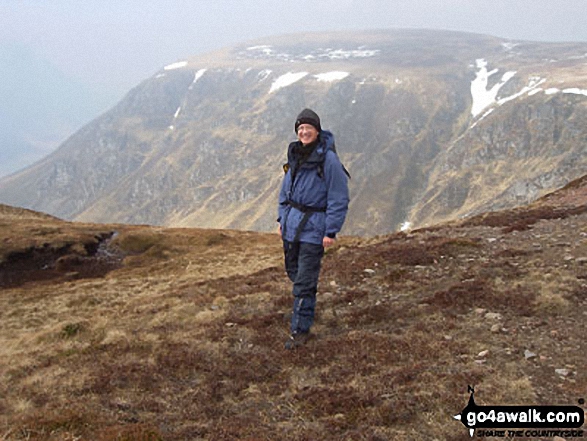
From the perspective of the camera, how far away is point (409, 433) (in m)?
6.66

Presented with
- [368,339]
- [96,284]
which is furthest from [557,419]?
[96,284]

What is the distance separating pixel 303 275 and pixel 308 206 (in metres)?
1.72

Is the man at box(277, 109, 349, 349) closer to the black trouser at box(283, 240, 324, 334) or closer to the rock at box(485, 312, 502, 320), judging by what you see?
the black trouser at box(283, 240, 324, 334)

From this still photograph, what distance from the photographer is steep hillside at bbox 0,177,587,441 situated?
734 centimetres

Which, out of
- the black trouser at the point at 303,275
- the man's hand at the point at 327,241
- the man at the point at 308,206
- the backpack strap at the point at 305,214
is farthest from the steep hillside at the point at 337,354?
the backpack strap at the point at 305,214

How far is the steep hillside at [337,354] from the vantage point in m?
7.34

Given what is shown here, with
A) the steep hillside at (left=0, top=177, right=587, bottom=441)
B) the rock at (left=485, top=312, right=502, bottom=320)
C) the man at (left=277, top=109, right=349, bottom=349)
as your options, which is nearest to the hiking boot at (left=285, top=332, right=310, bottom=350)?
the man at (left=277, top=109, right=349, bottom=349)

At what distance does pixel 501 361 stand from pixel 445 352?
1.11m

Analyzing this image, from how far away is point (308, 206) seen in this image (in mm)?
10672

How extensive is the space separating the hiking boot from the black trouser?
11cm

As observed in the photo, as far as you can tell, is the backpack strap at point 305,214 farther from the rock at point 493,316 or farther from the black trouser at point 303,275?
the rock at point 493,316

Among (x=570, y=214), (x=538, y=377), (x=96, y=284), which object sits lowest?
(x=96, y=284)

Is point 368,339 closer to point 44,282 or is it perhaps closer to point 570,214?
point 570,214

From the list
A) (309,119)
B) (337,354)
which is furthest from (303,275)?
(309,119)
